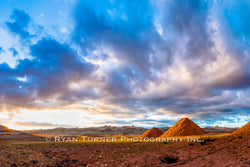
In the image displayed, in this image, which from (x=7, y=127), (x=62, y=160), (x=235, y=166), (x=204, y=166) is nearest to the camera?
(x=235, y=166)

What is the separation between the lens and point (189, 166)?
61.8 ft

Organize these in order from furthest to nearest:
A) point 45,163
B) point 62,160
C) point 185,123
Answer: point 185,123 → point 62,160 → point 45,163

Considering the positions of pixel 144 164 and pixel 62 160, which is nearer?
pixel 144 164

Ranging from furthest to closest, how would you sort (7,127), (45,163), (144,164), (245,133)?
(7,127) → (245,133) → (45,163) → (144,164)

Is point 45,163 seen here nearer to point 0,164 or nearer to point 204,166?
point 0,164

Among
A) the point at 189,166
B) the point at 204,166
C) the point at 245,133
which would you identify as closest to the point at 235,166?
the point at 204,166

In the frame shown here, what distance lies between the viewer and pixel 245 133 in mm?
31000

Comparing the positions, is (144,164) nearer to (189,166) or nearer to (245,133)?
(189,166)

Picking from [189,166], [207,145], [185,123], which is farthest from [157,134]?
[189,166]

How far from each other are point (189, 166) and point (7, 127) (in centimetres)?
14429

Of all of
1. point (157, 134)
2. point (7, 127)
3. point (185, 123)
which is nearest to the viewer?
point (185, 123)

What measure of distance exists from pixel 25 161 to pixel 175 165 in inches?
834

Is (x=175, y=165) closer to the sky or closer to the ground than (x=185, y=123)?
closer to the ground

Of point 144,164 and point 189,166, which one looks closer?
point 189,166
